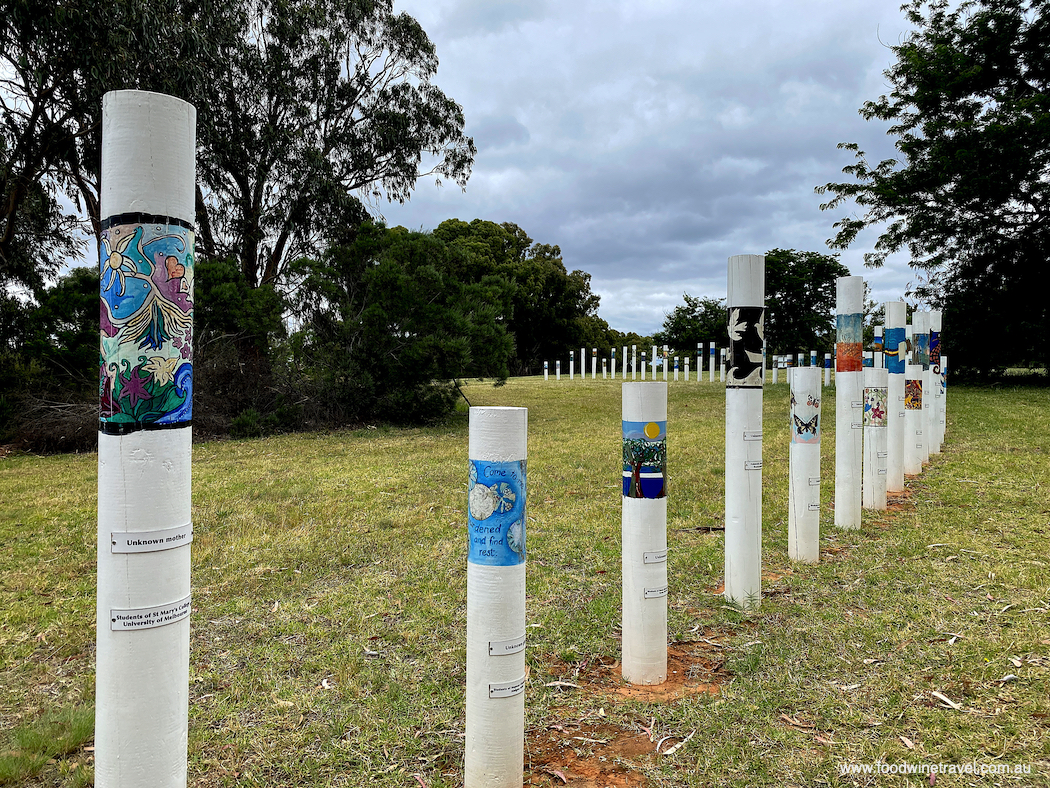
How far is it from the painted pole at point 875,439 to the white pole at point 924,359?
184 cm

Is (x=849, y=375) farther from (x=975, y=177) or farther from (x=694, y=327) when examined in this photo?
(x=694, y=327)

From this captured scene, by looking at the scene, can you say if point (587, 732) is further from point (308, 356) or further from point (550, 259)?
point (550, 259)

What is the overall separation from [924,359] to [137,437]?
8812 mm

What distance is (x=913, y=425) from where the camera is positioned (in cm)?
791

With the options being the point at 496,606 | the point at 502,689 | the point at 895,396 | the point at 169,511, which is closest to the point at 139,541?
the point at 169,511

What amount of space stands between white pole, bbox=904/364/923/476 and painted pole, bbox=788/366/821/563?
3.51 meters

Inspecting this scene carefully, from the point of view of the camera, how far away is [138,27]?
30.9 ft

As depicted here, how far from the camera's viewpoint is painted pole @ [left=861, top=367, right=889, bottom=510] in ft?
20.6

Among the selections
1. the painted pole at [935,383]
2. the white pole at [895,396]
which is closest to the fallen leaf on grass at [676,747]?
the white pole at [895,396]

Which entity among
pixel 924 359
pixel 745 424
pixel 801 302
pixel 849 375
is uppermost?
pixel 801 302

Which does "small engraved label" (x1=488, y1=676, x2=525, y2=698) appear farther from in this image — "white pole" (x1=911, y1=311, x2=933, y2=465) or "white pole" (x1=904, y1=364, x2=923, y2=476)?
"white pole" (x1=911, y1=311, x2=933, y2=465)

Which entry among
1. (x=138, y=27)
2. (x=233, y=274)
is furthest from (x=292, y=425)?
(x=138, y=27)

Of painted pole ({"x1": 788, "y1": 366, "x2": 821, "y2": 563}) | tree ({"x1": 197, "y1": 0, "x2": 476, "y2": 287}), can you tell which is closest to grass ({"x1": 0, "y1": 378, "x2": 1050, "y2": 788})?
painted pole ({"x1": 788, "y1": 366, "x2": 821, "y2": 563})

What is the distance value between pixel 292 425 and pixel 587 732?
441 inches
